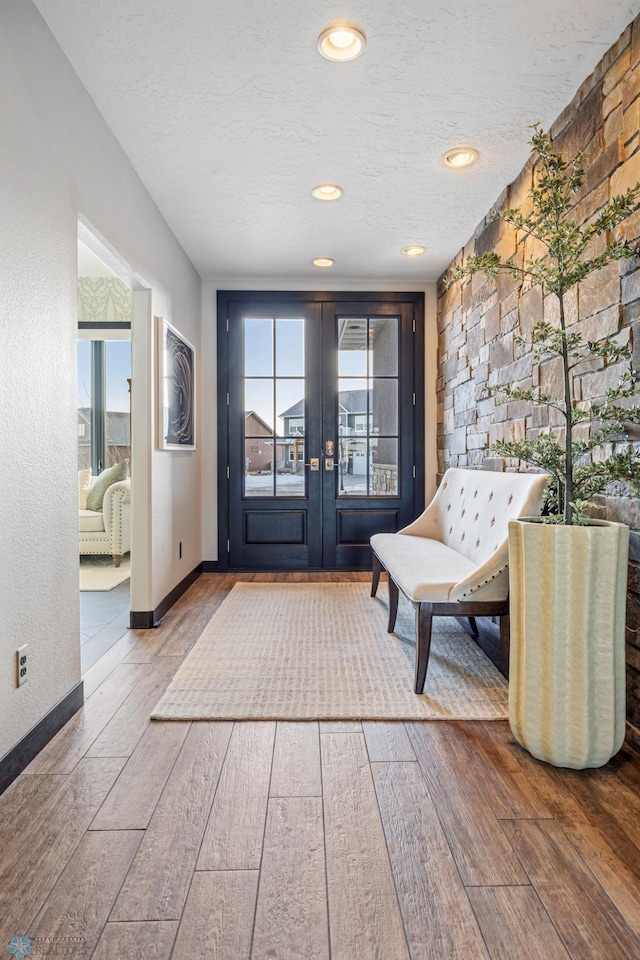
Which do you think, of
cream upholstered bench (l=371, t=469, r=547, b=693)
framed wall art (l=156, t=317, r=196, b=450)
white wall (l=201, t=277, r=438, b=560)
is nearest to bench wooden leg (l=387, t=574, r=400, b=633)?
cream upholstered bench (l=371, t=469, r=547, b=693)

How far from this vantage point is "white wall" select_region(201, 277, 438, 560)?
4.40m

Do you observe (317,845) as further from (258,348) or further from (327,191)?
(258,348)

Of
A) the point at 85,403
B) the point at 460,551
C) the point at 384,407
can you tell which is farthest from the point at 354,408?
the point at 85,403

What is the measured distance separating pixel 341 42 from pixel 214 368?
2.80 metres

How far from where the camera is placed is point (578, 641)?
160cm

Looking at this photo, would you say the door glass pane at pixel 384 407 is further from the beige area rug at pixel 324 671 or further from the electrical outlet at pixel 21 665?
the electrical outlet at pixel 21 665

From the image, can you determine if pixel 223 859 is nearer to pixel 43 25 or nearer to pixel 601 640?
pixel 601 640

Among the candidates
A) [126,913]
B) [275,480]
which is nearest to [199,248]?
[275,480]

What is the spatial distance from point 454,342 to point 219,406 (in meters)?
1.91

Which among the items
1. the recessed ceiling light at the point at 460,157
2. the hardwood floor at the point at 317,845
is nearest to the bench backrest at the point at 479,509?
the hardwood floor at the point at 317,845

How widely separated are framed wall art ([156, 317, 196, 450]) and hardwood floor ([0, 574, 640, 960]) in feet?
5.78

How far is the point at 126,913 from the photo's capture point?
1117 millimetres

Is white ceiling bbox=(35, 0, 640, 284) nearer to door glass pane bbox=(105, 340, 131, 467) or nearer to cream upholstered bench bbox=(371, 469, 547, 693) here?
cream upholstered bench bbox=(371, 469, 547, 693)

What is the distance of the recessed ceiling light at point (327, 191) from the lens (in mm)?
2877
